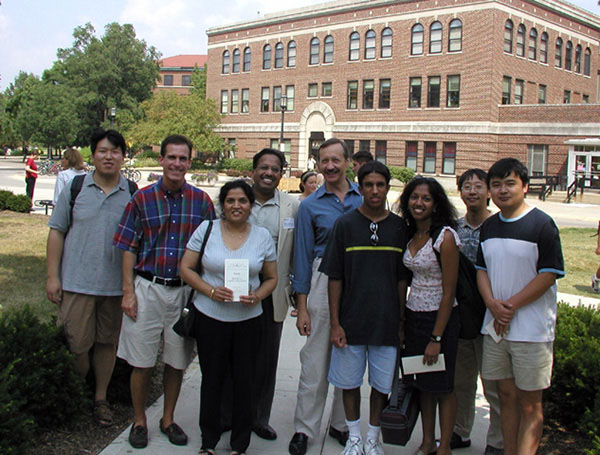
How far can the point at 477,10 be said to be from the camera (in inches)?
1378

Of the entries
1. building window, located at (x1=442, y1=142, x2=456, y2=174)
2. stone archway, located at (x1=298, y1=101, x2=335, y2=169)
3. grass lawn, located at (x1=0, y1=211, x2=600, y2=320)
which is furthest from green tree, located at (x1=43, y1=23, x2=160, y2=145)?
grass lawn, located at (x1=0, y1=211, x2=600, y2=320)

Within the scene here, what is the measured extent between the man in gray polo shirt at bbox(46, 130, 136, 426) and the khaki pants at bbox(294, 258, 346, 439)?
1.41 m

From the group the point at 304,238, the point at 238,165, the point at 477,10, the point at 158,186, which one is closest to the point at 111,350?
the point at 158,186

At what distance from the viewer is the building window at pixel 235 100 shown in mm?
48750

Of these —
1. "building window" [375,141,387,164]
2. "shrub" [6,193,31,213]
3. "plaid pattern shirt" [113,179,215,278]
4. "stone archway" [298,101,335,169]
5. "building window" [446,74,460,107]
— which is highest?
"building window" [446,74,460,107]

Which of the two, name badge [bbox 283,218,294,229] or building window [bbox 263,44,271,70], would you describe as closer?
name badge [bbox 283,218,294,229]

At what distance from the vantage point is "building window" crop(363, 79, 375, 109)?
132ft

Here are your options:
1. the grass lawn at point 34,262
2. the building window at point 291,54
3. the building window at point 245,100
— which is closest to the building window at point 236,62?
the building window at point 245,100

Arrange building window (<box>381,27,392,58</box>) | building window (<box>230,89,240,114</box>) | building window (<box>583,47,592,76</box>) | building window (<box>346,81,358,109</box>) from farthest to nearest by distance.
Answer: building window (<box>230,89,240,114</box>) → building window (<box>583,47,592,76</box>) → building window (<box>346,81,358,109</box>) → building window (<box>381,27,392,58</box>)

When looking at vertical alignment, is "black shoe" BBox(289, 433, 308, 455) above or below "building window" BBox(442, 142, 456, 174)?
below

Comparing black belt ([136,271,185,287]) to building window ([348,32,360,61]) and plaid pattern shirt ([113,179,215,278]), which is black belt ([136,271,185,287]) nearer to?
plaid pattern shirt ([113,179,215,278])

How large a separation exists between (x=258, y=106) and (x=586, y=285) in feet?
130

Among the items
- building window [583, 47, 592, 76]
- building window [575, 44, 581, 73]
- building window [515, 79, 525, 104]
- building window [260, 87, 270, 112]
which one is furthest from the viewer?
building window [260, 87, 270, 112]

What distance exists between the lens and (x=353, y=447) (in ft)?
12.4
